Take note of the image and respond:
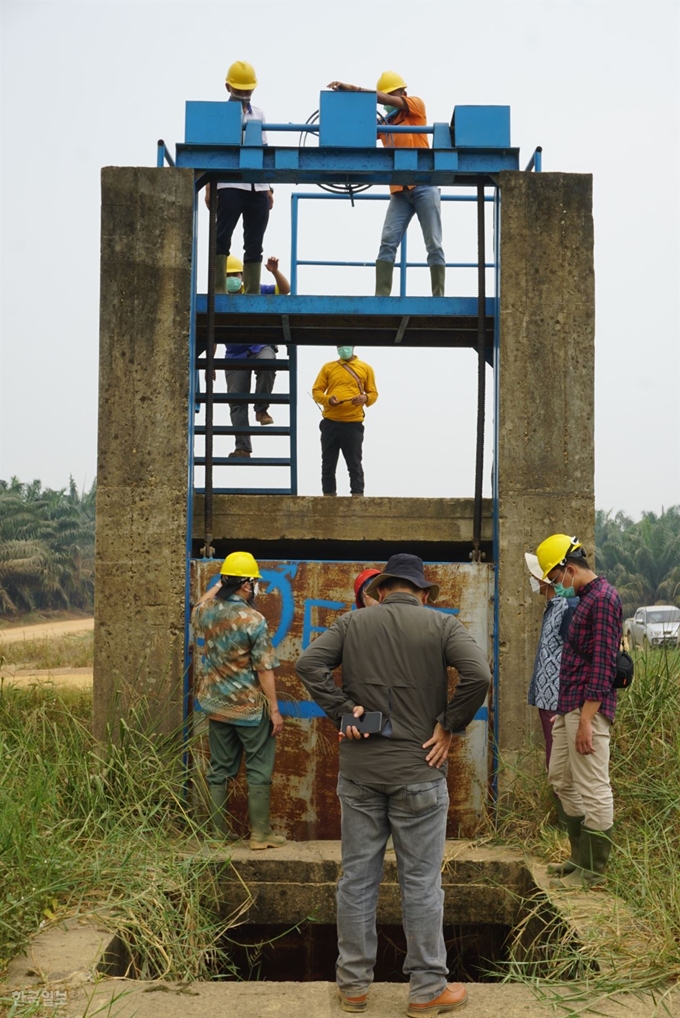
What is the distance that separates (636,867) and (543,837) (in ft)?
4.55

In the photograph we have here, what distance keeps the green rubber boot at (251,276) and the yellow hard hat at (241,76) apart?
1.45 m

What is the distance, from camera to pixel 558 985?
15.8ft

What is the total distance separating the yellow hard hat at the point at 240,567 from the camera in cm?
698

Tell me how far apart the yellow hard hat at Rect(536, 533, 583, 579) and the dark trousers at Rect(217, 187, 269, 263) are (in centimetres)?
371

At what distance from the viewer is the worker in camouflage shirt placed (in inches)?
273

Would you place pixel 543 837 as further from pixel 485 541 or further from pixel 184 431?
pixel 184 431

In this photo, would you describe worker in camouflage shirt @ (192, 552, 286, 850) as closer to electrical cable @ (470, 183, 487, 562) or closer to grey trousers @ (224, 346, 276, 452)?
electrical cable @ (470, 183, 487, 562)

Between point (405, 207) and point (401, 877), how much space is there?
577 cm

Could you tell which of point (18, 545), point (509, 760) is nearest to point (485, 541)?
point (509, 760)

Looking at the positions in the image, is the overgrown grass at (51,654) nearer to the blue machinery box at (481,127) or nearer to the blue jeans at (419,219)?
the blue jeans at (419,219)

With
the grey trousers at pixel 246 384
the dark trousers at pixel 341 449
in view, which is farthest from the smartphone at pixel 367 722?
the grey trousers at pixel 246 384

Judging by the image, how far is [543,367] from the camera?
7715 mm

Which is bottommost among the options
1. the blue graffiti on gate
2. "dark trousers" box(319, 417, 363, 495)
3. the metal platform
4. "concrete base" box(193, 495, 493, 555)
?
the blue graffiti on gate

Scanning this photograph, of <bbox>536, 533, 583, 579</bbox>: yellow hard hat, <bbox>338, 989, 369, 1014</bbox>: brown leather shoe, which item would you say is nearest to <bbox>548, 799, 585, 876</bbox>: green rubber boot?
<bbox>536, 533, 583, 579</bbox>: yellow hard hat
